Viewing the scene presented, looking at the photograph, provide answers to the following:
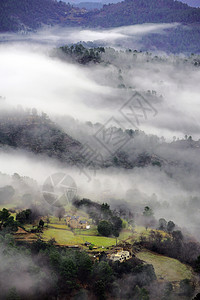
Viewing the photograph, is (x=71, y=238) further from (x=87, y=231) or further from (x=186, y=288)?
(x=186, y=288)

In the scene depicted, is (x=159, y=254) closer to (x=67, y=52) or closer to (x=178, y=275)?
(x=178, y=275)

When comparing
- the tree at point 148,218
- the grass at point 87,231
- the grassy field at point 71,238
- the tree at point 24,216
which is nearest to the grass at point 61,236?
the grassy field at point 71,238

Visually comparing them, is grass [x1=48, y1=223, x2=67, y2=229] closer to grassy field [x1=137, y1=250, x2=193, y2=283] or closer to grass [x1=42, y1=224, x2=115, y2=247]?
grass [x1=42, y1=224, x2=115, y2=247]

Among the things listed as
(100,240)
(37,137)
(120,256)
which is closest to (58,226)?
(100,240)

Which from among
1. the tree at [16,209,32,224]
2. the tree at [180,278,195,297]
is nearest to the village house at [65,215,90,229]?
the tree at [16,209,32,224]

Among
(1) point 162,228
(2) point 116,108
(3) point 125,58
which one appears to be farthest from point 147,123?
(1) point 162,228

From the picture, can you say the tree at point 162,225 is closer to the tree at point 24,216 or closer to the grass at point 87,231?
the grass at point 87,231

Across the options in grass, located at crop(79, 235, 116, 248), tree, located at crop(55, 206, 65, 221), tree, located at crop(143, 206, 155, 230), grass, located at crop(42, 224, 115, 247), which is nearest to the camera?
grass, located at crop(42, 224, 115, 247)

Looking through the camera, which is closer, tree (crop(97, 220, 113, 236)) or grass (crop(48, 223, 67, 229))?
tree (crop(97, 220, 113, 236))

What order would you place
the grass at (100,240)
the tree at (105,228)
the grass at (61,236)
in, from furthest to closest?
1. the tree at (105,228)
2. the grass at (100,240)
3. the grass at (61,236)
